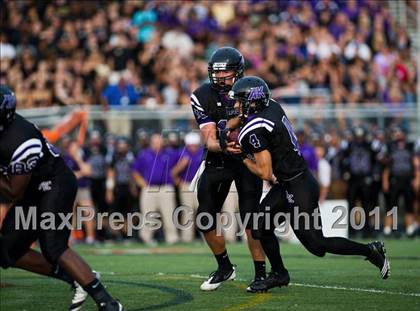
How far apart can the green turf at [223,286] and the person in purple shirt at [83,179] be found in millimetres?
3104

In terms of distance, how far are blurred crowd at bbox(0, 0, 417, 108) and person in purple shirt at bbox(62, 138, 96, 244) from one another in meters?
1.16

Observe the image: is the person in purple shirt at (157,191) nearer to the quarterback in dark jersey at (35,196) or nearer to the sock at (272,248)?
the sock at (272,248)

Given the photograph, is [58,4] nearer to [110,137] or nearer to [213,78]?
[110,137]

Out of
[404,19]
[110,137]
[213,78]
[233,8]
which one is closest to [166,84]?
[110,137]

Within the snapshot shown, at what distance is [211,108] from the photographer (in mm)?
9016

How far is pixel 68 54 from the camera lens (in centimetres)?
1788

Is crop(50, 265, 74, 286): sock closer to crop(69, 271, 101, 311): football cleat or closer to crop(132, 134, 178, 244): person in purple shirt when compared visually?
crop(69, 271, 101, 311): football cleat

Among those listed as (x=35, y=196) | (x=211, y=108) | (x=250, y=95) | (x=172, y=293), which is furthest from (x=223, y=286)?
(x=35, y=196)

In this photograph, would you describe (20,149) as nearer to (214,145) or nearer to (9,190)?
(9,190)

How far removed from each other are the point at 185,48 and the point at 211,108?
10.4 meters

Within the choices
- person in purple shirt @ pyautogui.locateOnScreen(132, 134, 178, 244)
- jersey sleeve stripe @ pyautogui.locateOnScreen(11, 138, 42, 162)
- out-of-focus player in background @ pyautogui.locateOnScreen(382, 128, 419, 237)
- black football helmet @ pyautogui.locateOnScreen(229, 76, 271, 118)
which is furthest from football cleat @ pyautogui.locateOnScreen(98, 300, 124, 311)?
out-of-focus player in background @ pyautogui.locateOnScreen(382, 128, 419, 237)

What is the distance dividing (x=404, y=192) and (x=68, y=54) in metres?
6.68

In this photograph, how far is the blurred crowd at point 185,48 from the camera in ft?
57.3

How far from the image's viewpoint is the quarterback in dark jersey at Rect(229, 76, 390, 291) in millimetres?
8148
